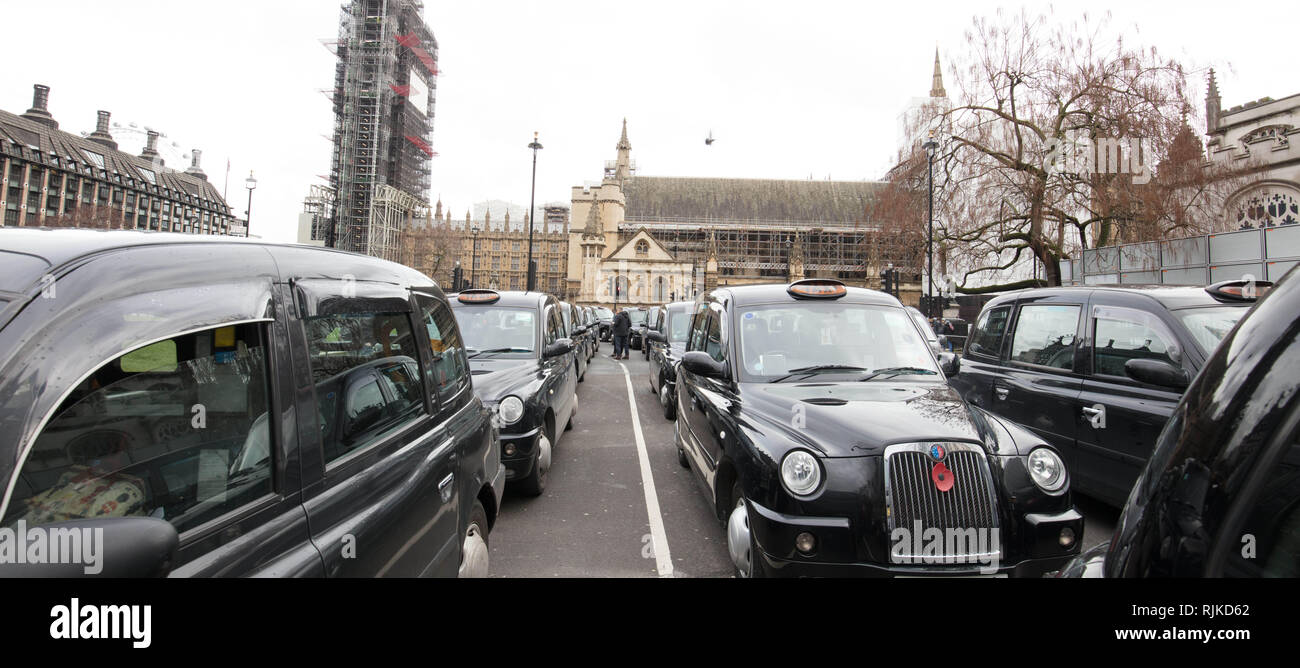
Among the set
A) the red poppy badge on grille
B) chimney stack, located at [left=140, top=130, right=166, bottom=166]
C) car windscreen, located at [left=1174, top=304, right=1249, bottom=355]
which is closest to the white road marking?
the red poppy badge on grille

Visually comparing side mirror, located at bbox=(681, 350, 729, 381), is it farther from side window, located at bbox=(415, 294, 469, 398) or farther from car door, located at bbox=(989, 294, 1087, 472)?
car door, located at bbox=(989, 294, 1087, 472)

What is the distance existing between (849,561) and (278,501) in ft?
8.03

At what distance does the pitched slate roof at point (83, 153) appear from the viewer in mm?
75875

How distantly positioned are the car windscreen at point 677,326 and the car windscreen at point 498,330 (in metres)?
5.19

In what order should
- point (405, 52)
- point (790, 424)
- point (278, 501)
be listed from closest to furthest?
point (278, 501) < point (790, 424) < point (405, 52)

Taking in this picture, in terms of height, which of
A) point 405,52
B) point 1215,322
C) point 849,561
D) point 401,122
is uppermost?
point 405,52

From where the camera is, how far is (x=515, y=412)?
536 cm

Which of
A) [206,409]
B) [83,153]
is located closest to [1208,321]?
[206,409]

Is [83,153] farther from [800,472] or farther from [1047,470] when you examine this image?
[1047,470]

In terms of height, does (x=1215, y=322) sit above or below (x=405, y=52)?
below

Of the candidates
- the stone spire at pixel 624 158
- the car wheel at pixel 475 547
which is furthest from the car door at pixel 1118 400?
the stone spire at pixel 624 158
